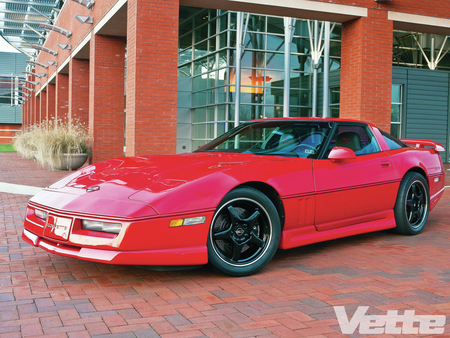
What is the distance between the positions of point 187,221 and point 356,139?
2329 mm

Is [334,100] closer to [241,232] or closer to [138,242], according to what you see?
[241,232]

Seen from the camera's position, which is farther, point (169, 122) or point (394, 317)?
point (169, 122)

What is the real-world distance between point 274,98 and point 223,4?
12.2 metres

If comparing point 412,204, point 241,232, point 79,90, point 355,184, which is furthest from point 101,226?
point 79,90

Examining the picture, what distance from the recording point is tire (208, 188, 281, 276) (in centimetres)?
366

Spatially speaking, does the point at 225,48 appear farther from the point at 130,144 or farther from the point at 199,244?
the point at 199,244

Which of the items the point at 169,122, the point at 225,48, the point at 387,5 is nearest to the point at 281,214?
the point at 169,122

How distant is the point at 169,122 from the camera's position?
913cm

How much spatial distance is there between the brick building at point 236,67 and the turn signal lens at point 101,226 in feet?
18.3

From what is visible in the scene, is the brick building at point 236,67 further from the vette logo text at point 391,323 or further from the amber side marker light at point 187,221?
the vette logo text at point 391,323

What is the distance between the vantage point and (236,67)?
68.3ft

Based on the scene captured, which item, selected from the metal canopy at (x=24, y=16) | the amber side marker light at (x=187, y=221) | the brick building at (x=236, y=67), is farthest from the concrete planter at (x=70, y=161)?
the metal canopy at (x=24, y=16)

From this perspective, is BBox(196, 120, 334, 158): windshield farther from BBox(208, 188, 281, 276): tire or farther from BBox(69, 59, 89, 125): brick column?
BBox(69, 59, 89, 125): brick column

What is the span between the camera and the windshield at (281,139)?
4.55m
